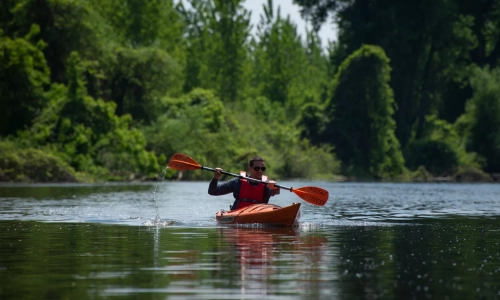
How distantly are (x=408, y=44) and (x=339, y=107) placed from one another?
277 inches

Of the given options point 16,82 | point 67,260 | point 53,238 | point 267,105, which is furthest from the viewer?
point 267,105

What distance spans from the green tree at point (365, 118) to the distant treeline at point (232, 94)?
0.09m

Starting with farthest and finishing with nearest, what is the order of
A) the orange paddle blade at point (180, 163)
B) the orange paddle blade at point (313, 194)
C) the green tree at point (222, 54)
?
1. the green tree at point (222, 54)
2. the orange paddle blade at point (180, 163)
3. the orange paddle blade at point (313, 194)

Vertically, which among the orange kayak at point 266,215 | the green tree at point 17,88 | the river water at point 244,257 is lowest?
the river water at point 244,257

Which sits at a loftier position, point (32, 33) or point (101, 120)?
point (32, 33)

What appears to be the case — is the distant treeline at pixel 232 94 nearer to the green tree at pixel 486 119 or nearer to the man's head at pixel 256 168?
the green tree at pixel 486 119

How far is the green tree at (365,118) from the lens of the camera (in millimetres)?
69188

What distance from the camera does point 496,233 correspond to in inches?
720

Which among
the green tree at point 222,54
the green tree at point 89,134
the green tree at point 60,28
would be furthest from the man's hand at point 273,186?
the green tree at point 222,54

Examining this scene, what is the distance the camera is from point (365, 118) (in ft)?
232

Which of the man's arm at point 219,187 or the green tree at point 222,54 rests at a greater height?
the green tree at point 222,54

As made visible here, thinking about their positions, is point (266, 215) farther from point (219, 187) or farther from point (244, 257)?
point (244, 257)

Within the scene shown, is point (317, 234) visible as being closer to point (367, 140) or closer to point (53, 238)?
point (53, 238)

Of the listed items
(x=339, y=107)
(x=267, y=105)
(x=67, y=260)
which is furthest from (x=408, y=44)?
(x=67, y=260)
